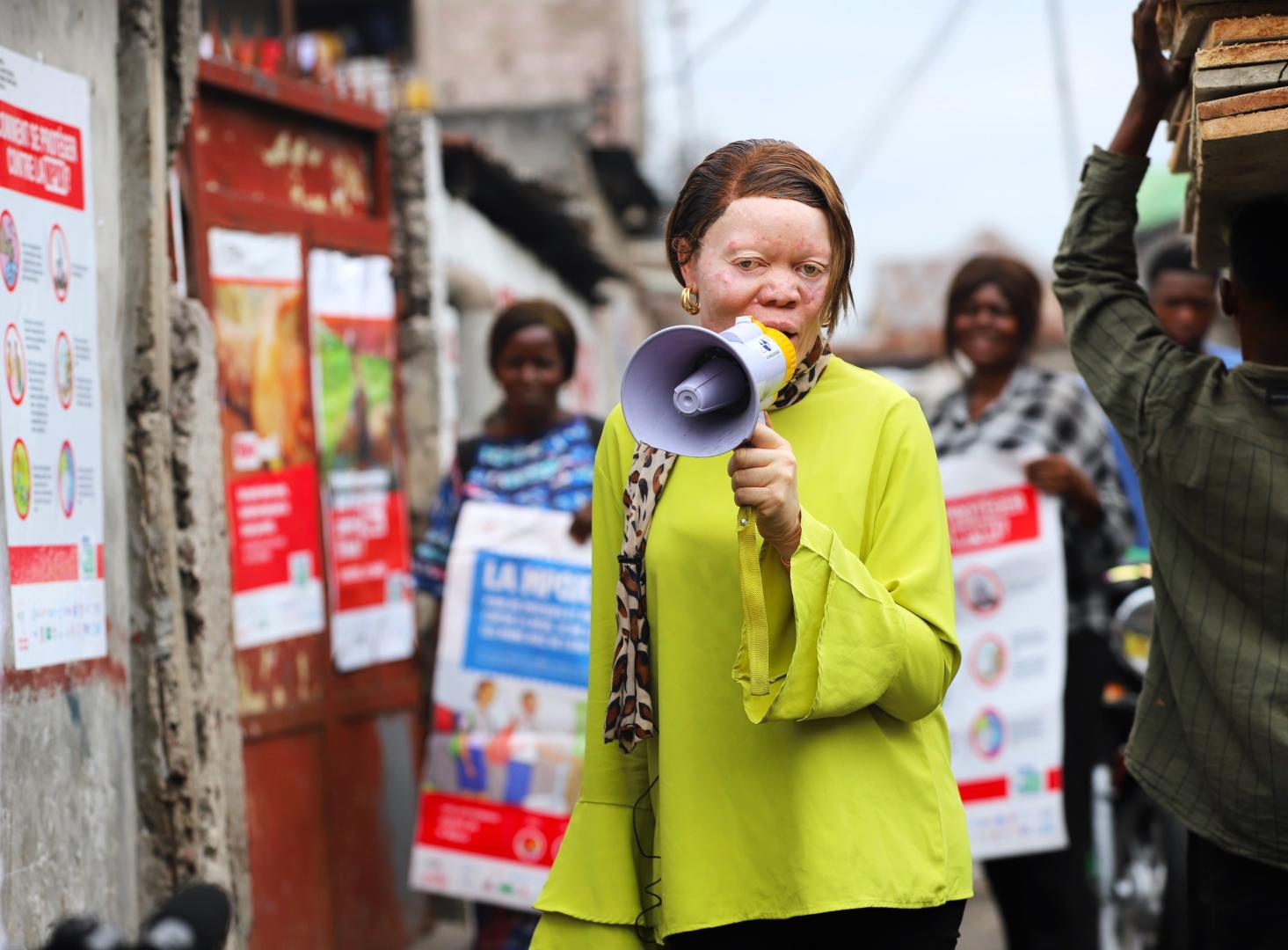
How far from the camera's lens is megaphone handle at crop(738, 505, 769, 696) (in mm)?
2348

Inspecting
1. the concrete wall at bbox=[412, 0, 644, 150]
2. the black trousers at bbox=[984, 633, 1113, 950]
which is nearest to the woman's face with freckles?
the black trousers at bbox=[984, 633, 1113, 950]

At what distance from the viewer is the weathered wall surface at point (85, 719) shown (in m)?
3.09

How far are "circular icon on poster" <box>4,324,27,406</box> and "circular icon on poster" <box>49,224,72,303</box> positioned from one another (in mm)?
205

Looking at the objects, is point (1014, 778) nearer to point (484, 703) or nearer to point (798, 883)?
point (484, 703)

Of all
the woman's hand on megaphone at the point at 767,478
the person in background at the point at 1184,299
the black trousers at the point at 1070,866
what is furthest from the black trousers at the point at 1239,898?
the person in background at the point at 1184,299

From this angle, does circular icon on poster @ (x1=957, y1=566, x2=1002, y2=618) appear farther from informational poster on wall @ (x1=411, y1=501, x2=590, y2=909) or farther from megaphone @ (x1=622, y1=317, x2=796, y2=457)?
megaphone @ (x1=622, y1=317, x2=796, y2=457)

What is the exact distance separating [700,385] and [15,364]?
150 centimetres

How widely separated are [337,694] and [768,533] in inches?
148

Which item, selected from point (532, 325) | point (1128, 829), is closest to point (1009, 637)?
point (1128, 829)

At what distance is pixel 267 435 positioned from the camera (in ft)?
17.9

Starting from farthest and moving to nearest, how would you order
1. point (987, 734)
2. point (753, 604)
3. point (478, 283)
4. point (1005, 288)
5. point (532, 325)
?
point (478, 283) < point (532, 325) < point (1005, 288) < point (987, 734) < point (753, 604)

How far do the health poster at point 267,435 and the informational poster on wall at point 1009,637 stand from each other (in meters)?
2.10

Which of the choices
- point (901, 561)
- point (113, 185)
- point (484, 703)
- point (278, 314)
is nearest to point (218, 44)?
point (278, 314)

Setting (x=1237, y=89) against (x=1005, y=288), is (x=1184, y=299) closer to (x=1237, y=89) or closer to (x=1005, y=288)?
(x=1005, y=288)
